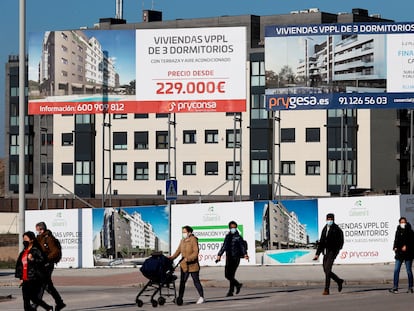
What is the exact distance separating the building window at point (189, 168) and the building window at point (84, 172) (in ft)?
22.9

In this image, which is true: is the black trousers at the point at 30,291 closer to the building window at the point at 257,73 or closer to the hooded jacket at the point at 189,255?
the hooded jacket at the point at 189,255

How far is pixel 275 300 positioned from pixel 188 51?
18377mm

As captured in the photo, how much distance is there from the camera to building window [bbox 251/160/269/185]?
8275cm

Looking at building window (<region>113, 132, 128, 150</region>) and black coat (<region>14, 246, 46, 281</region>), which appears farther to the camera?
building window (<region>113, 132, 128, 150</region>)

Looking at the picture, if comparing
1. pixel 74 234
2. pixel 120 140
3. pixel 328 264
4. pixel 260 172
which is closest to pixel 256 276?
pixel 328 264

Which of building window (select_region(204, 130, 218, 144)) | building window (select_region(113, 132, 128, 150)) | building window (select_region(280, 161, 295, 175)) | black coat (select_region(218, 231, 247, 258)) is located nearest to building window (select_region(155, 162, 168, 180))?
building window (select_region(113, 132, 128, 150))

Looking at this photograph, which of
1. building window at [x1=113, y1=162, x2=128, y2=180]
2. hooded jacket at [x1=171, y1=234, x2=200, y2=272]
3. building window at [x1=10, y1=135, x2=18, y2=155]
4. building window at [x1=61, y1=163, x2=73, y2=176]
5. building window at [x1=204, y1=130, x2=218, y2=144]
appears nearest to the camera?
hooded jacket at [x1=171, y1=234, x2=200, y2=272]

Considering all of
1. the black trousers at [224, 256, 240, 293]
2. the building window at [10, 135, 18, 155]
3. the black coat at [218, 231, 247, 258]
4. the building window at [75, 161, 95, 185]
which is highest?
the building window at [10, 135, 18, 155]

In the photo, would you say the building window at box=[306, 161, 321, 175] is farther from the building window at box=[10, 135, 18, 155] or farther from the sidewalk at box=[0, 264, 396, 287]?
the sidewalk at box=[0, 264, 396, 287]

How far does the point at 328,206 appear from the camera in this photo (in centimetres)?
3378

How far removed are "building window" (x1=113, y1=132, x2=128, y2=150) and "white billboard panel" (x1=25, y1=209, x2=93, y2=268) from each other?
51.5m

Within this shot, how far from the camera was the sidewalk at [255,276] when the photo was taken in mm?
28562

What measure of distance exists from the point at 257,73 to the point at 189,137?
1079 cm

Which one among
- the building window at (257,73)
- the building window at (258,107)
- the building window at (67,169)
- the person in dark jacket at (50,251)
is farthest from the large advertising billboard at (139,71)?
the building window at (67,169)
